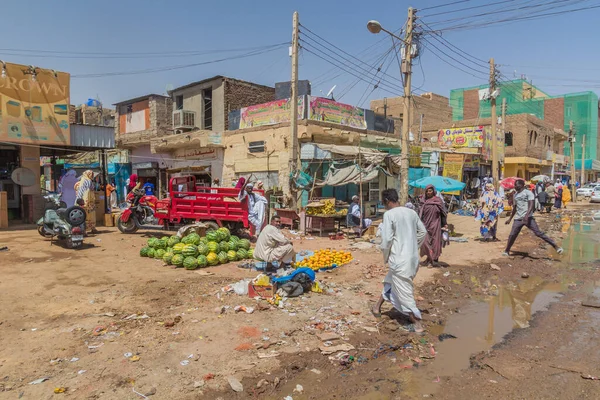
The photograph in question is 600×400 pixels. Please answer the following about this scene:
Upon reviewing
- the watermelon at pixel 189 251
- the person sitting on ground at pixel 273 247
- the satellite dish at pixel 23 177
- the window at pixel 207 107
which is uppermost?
the window at pixel 207 107

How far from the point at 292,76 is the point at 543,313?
11.6 meters

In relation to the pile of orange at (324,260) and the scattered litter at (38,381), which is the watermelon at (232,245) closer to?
the pile of orange at (324,260)

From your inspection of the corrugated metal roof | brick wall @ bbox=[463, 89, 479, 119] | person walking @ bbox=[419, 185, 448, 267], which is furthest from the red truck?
brick wall @ bbox=[463, 89, 479, 119]

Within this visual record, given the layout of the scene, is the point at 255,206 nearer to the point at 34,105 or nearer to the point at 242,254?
the point at 242,254

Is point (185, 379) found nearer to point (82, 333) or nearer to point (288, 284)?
point (82, 333)

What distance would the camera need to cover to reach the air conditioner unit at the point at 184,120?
70.2ft

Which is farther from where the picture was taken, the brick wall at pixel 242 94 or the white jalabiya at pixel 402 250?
the brick wall at pixel 242 94

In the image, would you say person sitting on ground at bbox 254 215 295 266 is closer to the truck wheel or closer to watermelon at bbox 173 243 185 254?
watermelon at bbox 173 243 185 254

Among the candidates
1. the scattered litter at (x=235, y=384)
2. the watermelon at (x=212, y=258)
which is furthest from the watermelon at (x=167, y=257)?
the scattered litter at (x=235, y=384)

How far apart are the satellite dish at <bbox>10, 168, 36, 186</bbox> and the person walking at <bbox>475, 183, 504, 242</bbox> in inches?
601

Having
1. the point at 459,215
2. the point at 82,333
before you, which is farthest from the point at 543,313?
the point at 459,215

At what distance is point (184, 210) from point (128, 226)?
212 cm

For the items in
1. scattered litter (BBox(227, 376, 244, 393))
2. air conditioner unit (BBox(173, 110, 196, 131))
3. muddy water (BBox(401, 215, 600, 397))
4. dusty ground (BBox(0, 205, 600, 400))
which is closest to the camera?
scattered litter (BBox(227, 376, 244, 393))

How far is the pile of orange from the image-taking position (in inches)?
326
